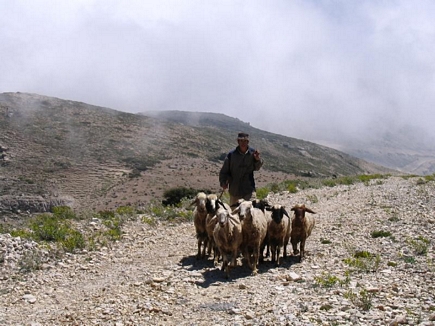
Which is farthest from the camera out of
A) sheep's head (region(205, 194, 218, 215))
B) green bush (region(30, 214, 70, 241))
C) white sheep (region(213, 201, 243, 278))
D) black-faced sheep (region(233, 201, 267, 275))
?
green bush (region(30, 214, 70, 241))

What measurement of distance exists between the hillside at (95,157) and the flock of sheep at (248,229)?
28.2 meters

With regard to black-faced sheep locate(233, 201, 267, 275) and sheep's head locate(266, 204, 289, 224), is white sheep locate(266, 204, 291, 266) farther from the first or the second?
black-faced sheep locate(233, 201, 267, 275)

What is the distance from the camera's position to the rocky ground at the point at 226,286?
641 cm

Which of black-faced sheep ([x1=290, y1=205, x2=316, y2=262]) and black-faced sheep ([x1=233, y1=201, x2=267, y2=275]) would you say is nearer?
black-faced sheep ([x1=233, y1=201, x2=267, y2=275])

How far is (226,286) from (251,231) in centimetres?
145

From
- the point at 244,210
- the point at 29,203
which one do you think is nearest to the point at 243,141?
the point at 244,210

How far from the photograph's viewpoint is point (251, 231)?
920 cm

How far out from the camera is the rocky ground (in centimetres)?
641

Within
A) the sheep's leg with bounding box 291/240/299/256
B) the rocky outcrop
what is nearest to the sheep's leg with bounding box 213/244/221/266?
the sheep's leg with bounding box 291/240/299/256

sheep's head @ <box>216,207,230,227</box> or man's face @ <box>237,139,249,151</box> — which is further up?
man's face @ <box>237,139,249,151</box>

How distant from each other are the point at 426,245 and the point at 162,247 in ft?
22.3

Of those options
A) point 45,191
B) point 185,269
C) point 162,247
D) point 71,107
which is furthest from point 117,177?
point 185,269

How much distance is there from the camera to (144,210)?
55.7 ft

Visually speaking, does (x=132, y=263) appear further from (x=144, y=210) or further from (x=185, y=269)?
(x=144, y=210)
